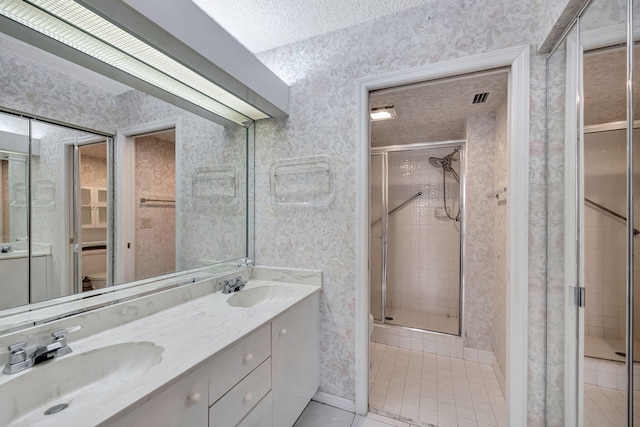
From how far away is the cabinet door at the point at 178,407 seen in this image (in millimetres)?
698

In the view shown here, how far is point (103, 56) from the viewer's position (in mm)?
1139

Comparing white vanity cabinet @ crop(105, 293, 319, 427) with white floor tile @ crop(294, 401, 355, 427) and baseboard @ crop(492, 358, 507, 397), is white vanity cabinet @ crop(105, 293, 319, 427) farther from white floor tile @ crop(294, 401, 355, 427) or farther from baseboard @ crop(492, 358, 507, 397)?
baseboard @ crop(492, 358, 507, 397)

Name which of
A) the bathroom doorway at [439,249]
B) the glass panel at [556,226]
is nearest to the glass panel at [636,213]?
the glass panel at [556,226]

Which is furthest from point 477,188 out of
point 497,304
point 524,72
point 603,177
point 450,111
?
point 603,177

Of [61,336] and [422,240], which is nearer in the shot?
[61,336]

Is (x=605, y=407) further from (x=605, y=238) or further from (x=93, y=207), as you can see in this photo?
(x=93, y=207)

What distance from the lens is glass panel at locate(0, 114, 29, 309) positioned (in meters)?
0.90

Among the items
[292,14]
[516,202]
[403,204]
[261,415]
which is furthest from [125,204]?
[403,204]

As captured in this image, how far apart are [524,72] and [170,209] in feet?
6.59

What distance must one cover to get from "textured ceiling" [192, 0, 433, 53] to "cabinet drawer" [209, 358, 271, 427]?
192 cm

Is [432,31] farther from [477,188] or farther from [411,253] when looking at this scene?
[411,253]

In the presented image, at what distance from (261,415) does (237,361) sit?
34 cm

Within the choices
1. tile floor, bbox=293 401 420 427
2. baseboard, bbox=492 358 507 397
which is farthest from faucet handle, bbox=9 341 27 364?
baseboard, bbox=492 358 507 397

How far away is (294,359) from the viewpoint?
56.7 inches
